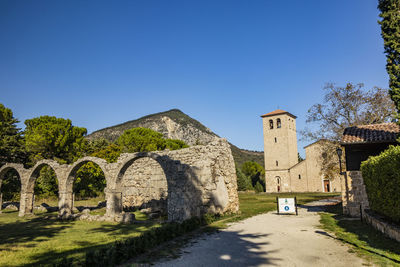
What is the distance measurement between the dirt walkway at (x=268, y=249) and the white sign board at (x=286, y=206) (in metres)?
4.15

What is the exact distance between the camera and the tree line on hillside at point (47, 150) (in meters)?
29.8

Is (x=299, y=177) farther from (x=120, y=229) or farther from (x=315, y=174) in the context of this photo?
(x=120, y=229)

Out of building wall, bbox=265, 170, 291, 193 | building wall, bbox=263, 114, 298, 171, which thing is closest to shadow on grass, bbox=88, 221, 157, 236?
building wall, bbox=265, 170, 291, 193

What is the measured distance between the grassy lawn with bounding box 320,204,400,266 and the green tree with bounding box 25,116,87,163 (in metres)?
34.9

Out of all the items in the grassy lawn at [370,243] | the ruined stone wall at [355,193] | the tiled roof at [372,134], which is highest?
the tiled roof at [372,134]

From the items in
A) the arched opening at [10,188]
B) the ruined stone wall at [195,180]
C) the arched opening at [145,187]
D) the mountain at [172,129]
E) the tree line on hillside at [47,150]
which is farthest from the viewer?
the mountain at [172,129]

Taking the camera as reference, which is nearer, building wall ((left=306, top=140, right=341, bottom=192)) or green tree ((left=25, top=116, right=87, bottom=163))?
green tree ((left=25, top=116, right=87, bottom=163))

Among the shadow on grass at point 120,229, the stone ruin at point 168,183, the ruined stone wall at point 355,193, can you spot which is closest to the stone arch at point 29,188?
the stone ruin at point 168,183

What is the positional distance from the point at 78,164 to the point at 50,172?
68.3 ft

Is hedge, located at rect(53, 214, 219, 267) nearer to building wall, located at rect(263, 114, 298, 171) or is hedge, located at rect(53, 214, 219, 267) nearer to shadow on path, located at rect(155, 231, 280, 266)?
shadow on path, located at rect(155, 231, 280, 266)

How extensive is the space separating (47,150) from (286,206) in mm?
33530

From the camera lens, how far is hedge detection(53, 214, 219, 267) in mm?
5367

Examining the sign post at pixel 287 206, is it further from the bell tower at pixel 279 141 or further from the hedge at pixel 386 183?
the bell tower at pixel 279 141

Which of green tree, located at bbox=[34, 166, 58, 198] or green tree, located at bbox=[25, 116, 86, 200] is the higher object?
green tree, located at bbox=[25, 116, 86, 200]
